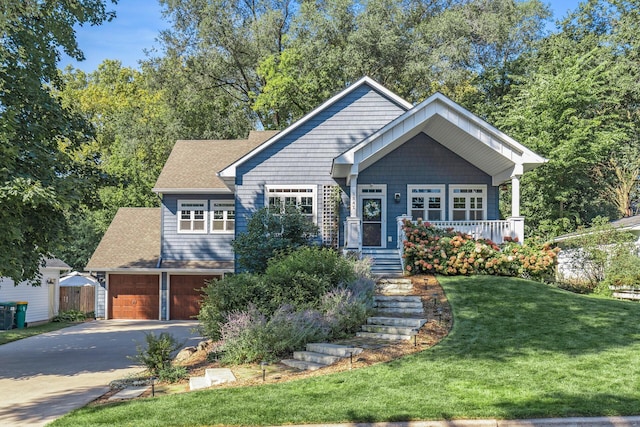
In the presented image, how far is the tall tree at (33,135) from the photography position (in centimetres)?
1025

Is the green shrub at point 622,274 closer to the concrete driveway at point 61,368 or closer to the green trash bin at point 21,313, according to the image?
the concrete driveway at point 61,368

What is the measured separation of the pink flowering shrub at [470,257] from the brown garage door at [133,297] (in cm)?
1326

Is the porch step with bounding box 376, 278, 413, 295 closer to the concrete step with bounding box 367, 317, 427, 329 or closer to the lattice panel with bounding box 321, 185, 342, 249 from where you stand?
the concrete step with bounding box 367, 317, 427, 329

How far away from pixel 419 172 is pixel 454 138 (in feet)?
5.67

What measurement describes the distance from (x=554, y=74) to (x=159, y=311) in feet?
74.6

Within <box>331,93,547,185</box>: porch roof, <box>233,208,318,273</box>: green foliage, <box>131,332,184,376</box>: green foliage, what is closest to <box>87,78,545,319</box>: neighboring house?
<box>331,93,547,185</box>: porch roof

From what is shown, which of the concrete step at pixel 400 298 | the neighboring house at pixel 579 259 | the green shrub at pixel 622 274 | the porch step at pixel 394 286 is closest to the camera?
the concrete step at pixel 400 298

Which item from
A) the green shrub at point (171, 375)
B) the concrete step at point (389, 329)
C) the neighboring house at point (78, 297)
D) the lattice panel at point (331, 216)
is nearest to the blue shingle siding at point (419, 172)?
the lattice panel at point (331, 216)

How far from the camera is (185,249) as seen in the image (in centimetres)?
2303

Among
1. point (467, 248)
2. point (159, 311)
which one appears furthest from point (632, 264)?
point (159, 311)

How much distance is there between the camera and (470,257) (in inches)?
579

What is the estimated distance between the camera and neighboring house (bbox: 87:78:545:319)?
16.7m

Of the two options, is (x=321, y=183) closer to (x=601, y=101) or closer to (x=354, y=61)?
(x=354, y=61)

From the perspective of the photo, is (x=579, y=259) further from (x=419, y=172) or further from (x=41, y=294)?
(x=41, y=294)
